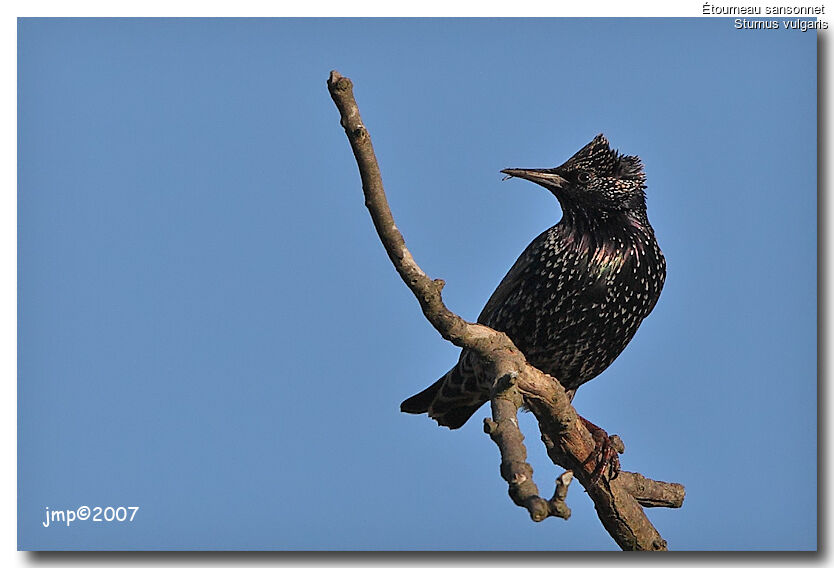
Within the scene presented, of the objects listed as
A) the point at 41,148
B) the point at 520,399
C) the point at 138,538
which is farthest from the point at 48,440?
the point at 520,399

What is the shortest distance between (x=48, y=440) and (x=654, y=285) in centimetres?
191

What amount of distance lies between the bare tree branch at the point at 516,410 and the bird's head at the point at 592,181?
0.75 metres

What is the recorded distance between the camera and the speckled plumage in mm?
3385

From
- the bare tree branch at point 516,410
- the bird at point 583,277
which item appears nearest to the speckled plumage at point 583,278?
the bird at point 583,277

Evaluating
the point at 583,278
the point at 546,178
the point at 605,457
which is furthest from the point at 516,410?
the point at 546,178

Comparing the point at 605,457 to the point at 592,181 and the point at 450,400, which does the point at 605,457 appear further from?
the point at 592,181

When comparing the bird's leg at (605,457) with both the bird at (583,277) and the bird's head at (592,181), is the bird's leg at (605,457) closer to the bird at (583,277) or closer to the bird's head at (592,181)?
the bird at (583,277)

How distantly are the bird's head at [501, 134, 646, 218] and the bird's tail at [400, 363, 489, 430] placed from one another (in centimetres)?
63

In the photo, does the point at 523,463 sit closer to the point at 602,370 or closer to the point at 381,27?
the point at 602,370

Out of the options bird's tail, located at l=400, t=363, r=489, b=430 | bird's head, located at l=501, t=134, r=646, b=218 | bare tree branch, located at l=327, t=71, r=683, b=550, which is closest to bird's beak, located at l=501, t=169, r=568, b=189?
bird's head, located at l=501, t=134, r=646, b=218

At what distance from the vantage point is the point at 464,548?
337cm

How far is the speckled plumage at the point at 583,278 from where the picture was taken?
3.38 metres

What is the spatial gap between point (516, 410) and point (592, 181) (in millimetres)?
1209

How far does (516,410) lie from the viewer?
Answer: 8.09 ft
